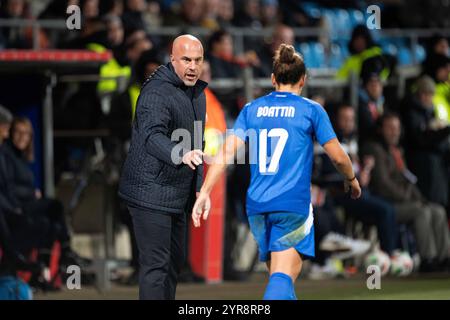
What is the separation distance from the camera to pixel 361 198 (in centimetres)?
1588

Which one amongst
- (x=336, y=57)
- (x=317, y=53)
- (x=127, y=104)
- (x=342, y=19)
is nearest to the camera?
(x=127, y=104)

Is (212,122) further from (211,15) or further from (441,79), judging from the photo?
(211,15)

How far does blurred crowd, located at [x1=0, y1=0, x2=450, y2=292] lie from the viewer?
46.3 ft

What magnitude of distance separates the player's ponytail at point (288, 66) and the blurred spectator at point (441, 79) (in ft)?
26.9

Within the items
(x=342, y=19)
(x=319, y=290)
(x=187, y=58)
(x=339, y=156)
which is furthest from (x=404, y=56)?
(x=339, y=156)

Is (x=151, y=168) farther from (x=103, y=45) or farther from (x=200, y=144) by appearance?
(x=103, y=45)

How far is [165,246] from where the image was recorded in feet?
30.9

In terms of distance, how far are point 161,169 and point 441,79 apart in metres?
8.77

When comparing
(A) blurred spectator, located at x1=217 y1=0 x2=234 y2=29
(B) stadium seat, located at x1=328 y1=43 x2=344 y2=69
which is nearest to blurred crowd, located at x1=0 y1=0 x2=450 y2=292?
(A) blurred spectator, located at x1=217 y1=0 x2=234 y2=29

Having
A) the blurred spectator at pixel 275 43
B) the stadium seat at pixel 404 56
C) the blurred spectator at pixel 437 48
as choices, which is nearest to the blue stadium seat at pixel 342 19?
the stadium seat at pixel 404 56

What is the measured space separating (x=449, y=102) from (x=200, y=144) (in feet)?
27.7

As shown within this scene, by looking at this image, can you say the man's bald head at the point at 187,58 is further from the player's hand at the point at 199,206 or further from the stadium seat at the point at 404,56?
the stadium seat at the point at 404,56

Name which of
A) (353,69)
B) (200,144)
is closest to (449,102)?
(353,69)

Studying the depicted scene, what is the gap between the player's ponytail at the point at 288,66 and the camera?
9.18 metres
